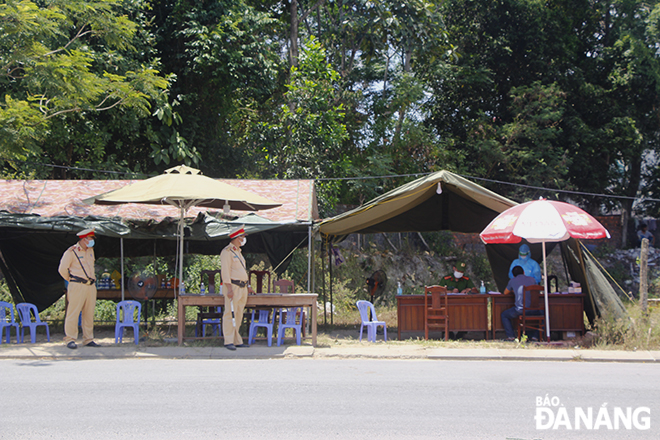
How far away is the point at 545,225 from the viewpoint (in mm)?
9773

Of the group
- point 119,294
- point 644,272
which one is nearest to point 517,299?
point 644,272

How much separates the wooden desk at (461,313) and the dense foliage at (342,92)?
7.61 metres

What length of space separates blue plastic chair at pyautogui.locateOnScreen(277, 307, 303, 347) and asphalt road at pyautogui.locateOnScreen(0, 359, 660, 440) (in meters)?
1.63

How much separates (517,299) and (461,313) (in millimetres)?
1164

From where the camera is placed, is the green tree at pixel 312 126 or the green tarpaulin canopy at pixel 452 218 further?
the green tree at pixel 312 126

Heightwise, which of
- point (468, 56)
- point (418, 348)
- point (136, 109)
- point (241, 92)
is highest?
point (468, 56)

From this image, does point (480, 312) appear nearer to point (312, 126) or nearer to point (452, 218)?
point (452, 218)

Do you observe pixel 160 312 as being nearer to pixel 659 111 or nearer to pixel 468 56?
pixel 468 56

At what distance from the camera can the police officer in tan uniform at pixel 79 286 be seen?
10.0 meters

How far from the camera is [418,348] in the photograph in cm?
1009

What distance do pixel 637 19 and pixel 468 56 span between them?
7.32 m

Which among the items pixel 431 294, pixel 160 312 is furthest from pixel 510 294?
pixel 160 312

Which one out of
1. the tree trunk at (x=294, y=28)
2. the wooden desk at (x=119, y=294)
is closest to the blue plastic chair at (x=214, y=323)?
the wooden desk at (x=119, y=294)

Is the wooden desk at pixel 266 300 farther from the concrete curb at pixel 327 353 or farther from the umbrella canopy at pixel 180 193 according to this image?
the umbrella canopy at pixel 180 193
